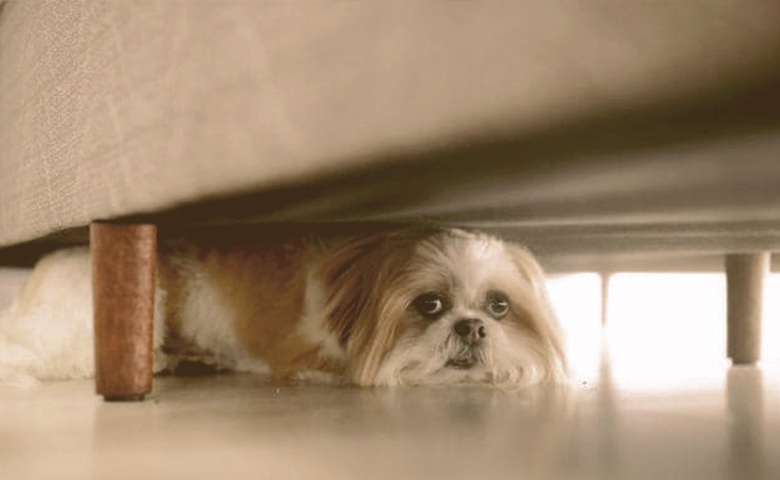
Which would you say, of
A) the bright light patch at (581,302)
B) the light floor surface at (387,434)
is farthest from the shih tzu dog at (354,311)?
the bright light patch at (581,302)

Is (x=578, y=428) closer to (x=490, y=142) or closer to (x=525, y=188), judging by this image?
(x=525, y=188)

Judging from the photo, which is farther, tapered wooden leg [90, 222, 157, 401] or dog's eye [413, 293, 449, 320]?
dog's eye [413, 293, 449, 320]

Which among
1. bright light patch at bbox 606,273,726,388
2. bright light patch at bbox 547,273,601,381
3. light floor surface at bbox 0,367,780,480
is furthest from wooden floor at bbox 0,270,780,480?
bright light patch at bbox 547,273,601,381

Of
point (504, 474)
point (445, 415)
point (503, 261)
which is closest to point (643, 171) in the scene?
point (504, 474)

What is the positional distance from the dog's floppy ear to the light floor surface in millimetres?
209

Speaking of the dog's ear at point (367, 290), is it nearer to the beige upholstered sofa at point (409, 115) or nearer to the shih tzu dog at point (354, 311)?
the shih tzu dog at point (354, 311)

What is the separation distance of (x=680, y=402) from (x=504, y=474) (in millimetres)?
673

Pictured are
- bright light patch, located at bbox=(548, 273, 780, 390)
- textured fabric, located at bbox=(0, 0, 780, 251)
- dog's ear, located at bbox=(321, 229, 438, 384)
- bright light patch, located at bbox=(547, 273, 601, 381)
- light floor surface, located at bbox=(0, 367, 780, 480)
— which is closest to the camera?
textured fabric, located at bbox=(0, 0, 780, 251)

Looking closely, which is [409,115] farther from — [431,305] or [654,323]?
[654,323]

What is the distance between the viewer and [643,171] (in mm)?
917

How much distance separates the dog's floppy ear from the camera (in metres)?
1.80

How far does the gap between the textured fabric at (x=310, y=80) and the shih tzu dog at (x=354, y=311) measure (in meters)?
0.21

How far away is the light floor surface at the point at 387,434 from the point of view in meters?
0.85

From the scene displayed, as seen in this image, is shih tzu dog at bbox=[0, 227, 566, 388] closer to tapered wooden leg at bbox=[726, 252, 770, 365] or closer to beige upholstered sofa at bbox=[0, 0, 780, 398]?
beige upholstered sofa at bbox=[0, 0, 780, 398]
